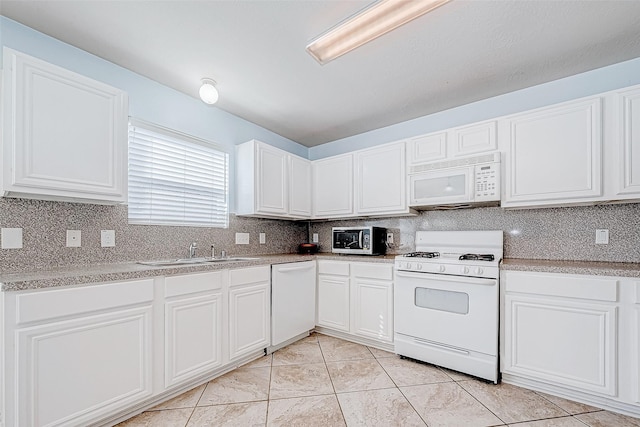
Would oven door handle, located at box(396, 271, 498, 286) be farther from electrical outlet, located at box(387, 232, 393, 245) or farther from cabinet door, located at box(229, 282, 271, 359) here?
cabinet door, located at box(229, 282, 271, 359)

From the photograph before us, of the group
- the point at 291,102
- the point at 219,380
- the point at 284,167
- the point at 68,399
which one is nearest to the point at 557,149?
the point at 291,102

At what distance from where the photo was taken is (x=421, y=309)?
2496mm

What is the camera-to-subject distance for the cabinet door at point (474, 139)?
2479mm

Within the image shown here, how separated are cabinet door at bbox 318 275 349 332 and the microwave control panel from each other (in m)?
1.49

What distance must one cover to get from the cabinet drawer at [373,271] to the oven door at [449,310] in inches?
4.8

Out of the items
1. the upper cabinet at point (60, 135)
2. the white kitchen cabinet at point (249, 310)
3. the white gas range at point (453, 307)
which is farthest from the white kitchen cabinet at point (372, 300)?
the upper cabinet at point (60, 135)

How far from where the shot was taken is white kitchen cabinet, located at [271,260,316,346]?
8.94 feet

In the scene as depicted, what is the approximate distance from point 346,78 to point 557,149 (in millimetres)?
1729

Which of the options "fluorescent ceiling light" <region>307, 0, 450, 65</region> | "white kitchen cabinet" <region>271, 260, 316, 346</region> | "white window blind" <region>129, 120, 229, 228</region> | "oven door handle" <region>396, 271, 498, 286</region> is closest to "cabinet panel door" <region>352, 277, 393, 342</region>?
"oven door handle" <region>396, 271, 498, 286</region>

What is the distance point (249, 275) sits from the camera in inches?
97.6

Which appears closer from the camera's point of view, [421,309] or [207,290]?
[207,290]

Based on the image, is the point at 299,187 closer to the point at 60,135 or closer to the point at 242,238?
the point at 242,238

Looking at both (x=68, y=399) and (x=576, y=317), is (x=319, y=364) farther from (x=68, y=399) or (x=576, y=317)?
(x=576, y=317)

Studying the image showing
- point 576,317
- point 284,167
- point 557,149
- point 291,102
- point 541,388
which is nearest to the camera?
point 576,317
